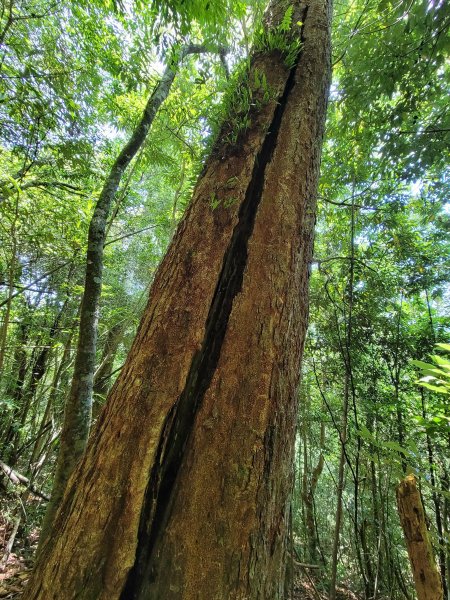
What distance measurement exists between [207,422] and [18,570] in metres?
3.86

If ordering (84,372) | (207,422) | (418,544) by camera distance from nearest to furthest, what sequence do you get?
(207,422)
(418,544)
(84,372)

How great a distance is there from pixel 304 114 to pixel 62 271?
477cm

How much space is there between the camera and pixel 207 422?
37.7 inches

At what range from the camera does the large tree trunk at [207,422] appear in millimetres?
799

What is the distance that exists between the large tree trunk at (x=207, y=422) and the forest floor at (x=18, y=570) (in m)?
1.88

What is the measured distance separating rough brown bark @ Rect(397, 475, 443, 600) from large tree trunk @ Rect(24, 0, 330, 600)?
2.43 ft

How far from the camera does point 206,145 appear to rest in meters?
1.75

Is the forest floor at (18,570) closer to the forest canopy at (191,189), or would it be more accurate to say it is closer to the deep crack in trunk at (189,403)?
the forest canopy at (191,189)

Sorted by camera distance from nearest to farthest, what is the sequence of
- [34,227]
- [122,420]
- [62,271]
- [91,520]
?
1. [91,520]
2. [122,420]
3. [34,227]
4. [62,271]

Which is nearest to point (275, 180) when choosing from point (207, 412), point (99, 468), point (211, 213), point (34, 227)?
point (211, 213)

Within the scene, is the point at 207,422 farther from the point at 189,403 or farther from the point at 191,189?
the point at 191,189

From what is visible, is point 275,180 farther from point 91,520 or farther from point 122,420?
point 91,520

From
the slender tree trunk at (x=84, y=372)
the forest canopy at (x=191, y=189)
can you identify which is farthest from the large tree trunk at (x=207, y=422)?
the slender tree trunk at (x=84, y=372)

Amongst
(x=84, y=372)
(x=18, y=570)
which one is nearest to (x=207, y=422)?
(x=84, y=372)
